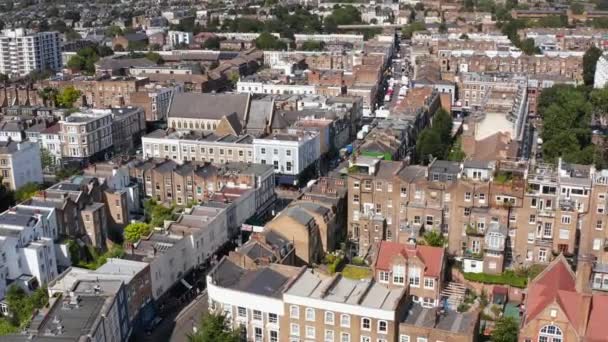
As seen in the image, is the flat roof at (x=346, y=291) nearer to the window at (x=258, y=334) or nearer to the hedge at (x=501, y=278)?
the window at (x=258, y=334)

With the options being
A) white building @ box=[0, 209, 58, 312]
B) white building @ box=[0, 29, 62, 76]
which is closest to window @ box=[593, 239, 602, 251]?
white building @ box=[0, 209, 58, 312]

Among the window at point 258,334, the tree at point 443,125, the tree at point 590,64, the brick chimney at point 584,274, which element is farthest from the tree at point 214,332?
the tree at point 590,64

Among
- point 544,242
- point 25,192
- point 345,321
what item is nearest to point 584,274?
point 544,242

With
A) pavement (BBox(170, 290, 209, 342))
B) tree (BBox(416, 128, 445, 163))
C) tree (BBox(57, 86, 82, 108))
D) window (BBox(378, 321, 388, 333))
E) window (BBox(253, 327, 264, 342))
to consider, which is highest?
tree (BBox(57, 86, 82, 108))

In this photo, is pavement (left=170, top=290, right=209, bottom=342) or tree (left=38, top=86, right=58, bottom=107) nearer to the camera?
pavement (left=170, top=290, right=209, bottom=342)

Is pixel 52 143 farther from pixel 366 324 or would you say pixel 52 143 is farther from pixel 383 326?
pixel 383 326

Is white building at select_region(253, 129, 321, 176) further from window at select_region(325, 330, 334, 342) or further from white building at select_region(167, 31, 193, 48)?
white building at select_region(167, 31, 193, 48)
